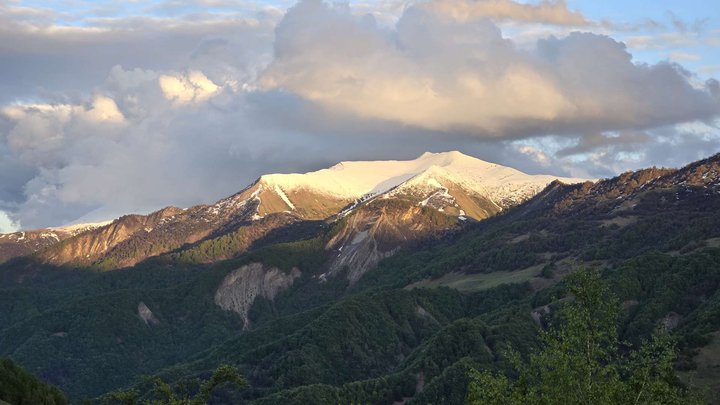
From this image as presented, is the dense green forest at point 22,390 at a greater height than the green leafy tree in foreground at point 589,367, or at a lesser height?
greater

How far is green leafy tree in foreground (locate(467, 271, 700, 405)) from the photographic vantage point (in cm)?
8088

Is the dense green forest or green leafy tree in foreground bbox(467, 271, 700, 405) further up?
the dense green forest

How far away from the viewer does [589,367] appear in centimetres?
8344

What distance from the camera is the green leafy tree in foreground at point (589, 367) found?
265 feet

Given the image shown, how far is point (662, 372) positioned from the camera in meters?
79.6

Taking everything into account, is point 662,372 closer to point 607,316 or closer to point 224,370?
point 607,316

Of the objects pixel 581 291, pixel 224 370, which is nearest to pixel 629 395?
pixel 581 291

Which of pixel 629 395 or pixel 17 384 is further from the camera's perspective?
pixel 17 384

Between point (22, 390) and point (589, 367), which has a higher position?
point (22, 390)

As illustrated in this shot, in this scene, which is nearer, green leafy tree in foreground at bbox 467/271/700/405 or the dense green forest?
green leafy tree in foreground at bbox 467/271/700/405

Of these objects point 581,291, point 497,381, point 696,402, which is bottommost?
point 696,402

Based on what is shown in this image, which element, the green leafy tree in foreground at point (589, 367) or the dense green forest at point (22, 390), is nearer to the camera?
the green leafy tree in foreground at point (589, 367)

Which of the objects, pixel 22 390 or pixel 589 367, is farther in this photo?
pixel 22 390

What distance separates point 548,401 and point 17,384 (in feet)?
430
